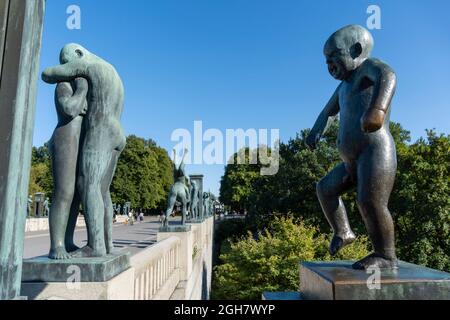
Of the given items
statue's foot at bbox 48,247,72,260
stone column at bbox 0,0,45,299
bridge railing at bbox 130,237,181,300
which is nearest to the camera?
stone column at bbox 0,0,45,299

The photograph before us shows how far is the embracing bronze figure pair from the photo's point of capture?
277cm

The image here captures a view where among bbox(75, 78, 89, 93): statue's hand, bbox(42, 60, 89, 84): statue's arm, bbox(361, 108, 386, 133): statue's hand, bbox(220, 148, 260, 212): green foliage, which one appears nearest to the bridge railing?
bbox(75, 78, 89, 93): statue's hand

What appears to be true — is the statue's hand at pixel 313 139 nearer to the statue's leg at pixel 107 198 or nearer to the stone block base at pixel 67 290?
the statue's leg at pixel 107 198

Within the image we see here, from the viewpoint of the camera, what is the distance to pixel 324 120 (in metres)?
3.63

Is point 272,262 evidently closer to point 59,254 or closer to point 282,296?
point 282,296

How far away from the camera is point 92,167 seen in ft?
11.9

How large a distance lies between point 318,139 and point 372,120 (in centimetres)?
A: 105

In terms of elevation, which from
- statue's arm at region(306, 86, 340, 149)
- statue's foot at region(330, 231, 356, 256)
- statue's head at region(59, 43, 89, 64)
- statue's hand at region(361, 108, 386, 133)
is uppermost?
statue's head at region(59, 43, 89, 64)

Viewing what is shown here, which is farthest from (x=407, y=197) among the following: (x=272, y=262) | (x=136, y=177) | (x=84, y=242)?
(x=136, y=177)

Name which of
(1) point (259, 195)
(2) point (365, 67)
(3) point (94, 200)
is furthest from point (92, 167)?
(1) point (259, 195)

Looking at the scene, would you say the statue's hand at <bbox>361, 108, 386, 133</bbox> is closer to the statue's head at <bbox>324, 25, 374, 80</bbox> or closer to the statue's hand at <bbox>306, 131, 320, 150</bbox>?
the statue's head at <bbox>324, 25, 374, 80</bbox>

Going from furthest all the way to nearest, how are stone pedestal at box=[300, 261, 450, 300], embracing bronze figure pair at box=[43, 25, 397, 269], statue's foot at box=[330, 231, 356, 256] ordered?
statue's foot at box=[330, 231, 356, 256] → embracing bronze figure pair at box=[43, 25, 397, 269] → stone pedestal at box=[300, 261, 450, 300]
